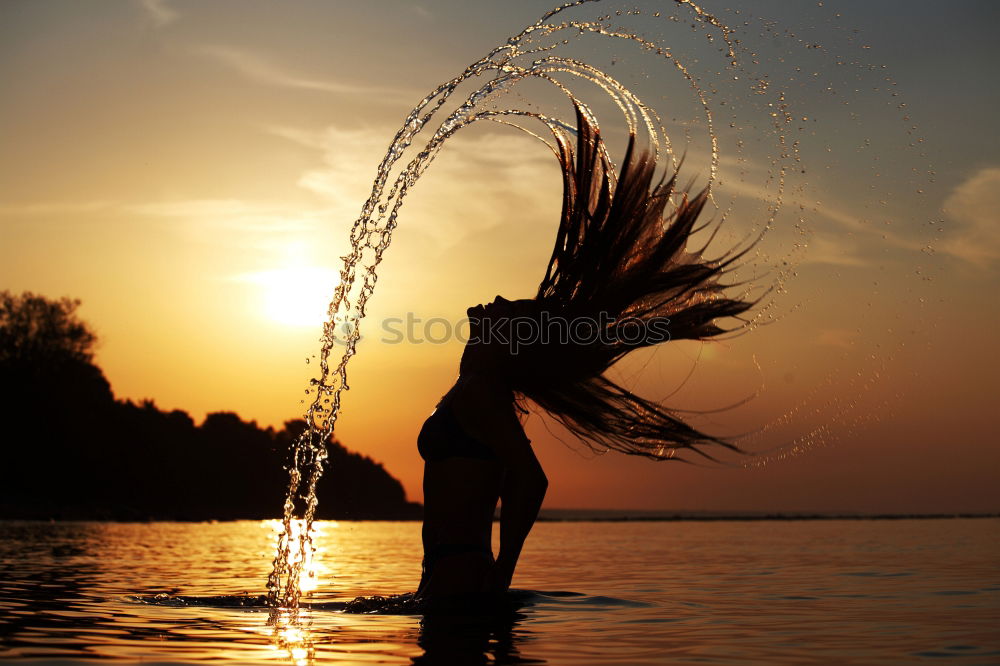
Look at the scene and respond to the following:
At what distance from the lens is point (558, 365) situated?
27.6 ft

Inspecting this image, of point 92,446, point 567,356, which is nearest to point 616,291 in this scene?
point 567,356

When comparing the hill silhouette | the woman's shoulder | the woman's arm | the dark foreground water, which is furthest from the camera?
the hill silhouette

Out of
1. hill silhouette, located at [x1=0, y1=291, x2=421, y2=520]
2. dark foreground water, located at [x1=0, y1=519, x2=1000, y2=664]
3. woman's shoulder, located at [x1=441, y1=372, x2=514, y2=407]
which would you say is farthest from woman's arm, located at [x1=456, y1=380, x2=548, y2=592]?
hill silhouette, located at [x1=0, y1=291, x2=421, y2=520]

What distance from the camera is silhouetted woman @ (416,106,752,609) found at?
7523mm

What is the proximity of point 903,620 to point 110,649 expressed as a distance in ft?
19.6

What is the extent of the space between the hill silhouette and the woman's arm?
168 feet

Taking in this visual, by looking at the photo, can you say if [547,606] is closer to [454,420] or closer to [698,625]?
[698,625]

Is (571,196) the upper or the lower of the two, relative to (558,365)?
upper

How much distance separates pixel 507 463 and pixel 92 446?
6420 centimetres

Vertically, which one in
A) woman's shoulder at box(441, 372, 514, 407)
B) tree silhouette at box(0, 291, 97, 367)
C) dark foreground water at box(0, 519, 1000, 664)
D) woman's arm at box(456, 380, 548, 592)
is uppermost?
tree silhouette at box(0, 291, 97, 367)

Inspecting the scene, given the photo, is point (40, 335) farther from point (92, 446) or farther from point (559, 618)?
point (559, 618)

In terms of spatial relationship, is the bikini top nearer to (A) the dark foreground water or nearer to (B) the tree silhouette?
(A) the dark foreground water

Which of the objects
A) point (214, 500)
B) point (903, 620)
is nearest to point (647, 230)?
point (903, 620)

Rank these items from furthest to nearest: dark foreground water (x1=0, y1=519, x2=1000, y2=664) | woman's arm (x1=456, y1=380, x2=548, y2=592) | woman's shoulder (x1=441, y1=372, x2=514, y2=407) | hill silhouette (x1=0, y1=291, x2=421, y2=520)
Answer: hill silhouette (x1=0, y1=291, x2=421, y2=520), woman's shoulder (x1=441, y1=372, x2=514, y2=407), woman's arm (x1=456, y1=380, x2=548, y2=592), dark foreground water (x1=0, y1=519, x2=1000, y2=664)
